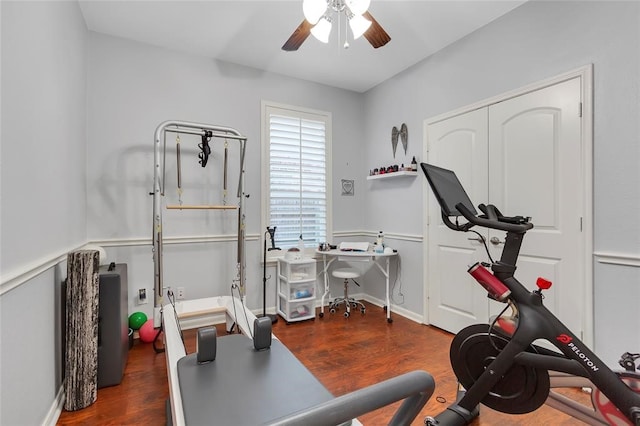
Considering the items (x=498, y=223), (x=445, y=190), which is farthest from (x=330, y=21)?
(x=498, y=223)

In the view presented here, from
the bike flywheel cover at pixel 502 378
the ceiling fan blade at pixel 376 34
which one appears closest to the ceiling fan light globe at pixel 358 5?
the ceiling fan blade at pixel 376 34

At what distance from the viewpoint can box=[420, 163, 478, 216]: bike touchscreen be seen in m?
1.56

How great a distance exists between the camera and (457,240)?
2.98 meters

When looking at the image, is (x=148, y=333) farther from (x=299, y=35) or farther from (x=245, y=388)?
(x=299, y=35)

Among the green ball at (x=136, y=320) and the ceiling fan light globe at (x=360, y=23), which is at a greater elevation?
the ceiling fan light globe at (x=360, y=23)

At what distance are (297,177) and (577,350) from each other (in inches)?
118

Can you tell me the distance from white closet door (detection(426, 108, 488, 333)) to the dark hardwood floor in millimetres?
295

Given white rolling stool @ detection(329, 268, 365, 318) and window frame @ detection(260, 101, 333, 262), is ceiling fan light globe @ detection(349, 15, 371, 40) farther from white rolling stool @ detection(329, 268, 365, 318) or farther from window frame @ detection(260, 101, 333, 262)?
white rolling stool @ detection(329, 268, 365, 318)

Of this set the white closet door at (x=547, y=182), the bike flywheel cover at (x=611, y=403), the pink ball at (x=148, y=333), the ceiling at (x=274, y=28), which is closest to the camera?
the bike flywheel cover at (x=611, y=403)

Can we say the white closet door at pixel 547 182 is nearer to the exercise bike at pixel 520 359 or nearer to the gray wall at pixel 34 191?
the exercise bike at pixel 520 359

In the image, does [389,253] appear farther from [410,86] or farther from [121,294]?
[121,294]

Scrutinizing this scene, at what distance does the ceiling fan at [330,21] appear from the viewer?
182 centimetres

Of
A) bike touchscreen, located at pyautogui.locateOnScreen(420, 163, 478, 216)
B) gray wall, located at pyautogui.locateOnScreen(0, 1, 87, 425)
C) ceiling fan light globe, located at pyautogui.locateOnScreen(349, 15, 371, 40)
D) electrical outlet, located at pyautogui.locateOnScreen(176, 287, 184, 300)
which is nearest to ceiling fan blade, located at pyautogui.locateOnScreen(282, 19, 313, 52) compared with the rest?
ceiling fan light globe, located at pyautogui.locateOnScreen(349, 15, 371, 40)

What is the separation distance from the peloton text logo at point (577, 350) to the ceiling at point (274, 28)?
2.51 meters
